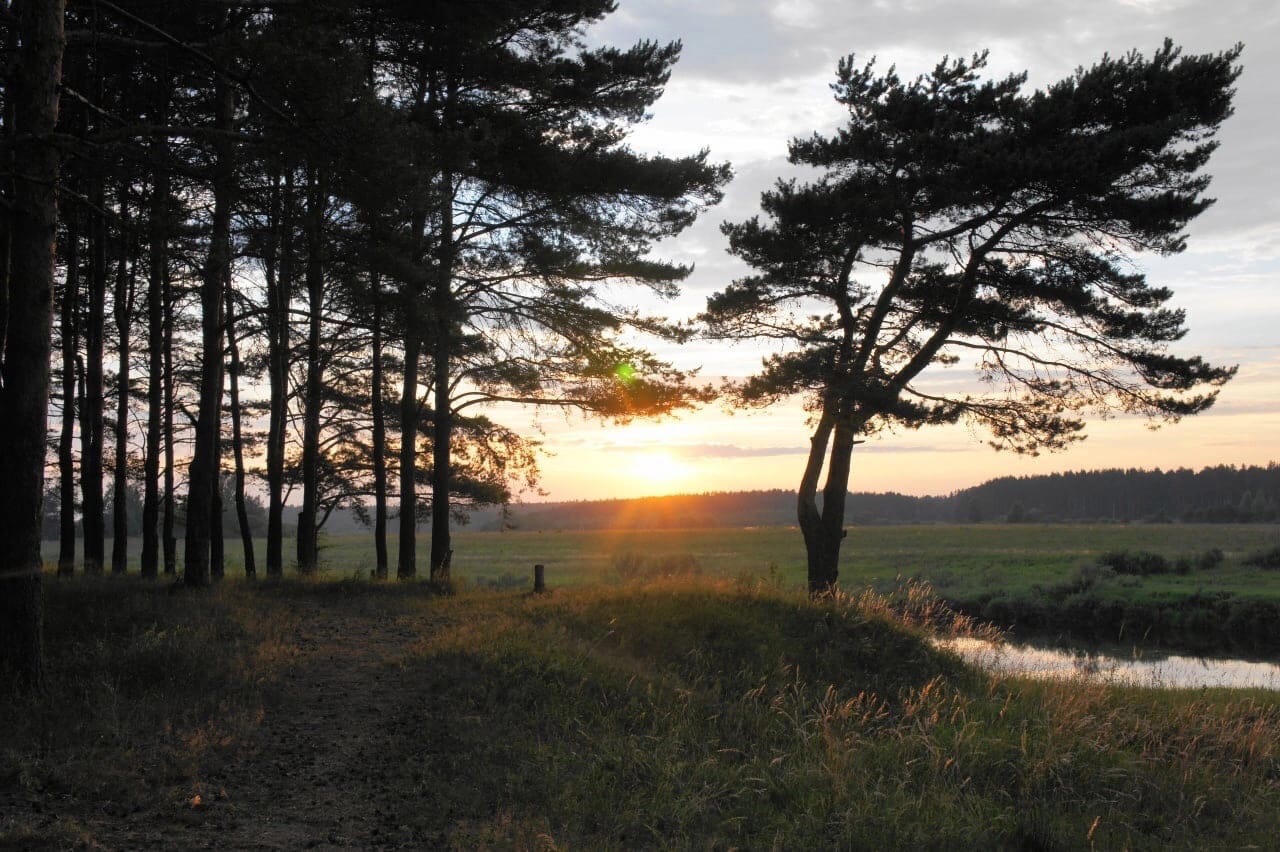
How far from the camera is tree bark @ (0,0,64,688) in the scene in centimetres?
727

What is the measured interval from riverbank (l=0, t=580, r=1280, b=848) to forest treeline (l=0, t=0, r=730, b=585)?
4.90 metres

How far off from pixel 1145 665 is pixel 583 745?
16.4 meters

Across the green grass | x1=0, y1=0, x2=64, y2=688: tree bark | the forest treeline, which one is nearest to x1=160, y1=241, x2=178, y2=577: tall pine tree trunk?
the forest treeline

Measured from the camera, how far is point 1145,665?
18078 millimetres

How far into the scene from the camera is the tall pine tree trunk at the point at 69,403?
47.9 feet

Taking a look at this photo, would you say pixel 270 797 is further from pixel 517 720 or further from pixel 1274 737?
pixel 1274 737

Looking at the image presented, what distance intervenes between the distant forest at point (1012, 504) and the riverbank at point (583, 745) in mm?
88427

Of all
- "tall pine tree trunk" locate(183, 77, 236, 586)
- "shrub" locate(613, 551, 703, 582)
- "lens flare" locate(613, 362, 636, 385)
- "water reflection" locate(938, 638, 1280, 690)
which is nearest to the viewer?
"tall pine tree trunk" locate(183, 77, 236, 586)

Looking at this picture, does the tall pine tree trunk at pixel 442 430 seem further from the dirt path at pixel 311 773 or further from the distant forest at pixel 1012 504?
the distant forest at pixel 1012 504

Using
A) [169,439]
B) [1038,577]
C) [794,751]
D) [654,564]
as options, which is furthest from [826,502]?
[1038,577]

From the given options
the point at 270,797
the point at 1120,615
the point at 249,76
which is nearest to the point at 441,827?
the point at 270,797

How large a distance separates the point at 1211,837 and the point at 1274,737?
3690 millimetres

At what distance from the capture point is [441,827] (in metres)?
5.54

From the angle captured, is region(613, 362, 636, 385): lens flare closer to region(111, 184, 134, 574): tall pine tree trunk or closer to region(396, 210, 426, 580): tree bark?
region(396, 210, 426, 580): tree bark
